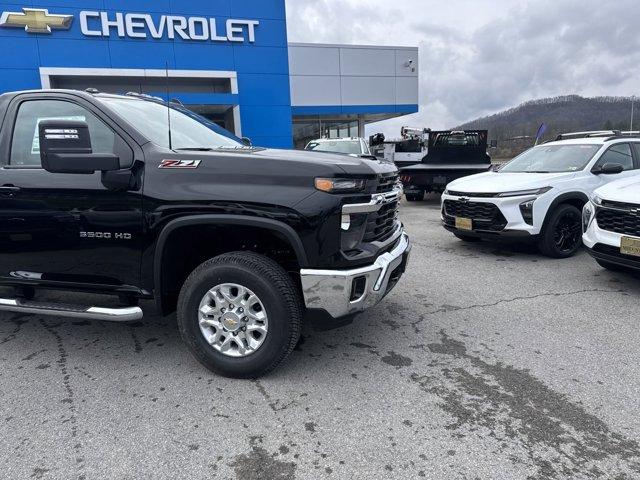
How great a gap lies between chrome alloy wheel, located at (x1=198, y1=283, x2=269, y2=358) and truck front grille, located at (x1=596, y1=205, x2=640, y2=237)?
3890 mm

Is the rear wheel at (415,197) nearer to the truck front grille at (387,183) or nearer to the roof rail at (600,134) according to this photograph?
the roof rail at (600,134)

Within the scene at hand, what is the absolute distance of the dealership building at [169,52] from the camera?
17609 mm

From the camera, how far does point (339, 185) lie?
9.61 feet

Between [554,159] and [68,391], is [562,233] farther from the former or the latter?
[68,391]

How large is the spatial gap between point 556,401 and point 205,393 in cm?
222

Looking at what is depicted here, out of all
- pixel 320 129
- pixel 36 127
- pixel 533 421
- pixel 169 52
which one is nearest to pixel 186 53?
pixel 169 52

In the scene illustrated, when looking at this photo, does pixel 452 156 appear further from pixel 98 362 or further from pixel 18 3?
pixel 18 3

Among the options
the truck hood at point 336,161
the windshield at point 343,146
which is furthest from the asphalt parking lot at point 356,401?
the windshield at point 343,146

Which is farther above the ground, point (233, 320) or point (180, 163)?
point (180, 163)

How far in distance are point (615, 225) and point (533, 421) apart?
3.11m

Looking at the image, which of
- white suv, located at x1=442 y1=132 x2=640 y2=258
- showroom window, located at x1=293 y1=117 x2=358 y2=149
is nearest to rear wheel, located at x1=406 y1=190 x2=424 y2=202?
white suv, located at x1=442 y1=132 x2=640 y2=258

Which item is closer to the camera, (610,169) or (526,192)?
(526,192)

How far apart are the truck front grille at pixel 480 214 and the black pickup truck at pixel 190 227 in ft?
10.8

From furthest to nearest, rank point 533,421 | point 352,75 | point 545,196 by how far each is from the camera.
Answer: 1. point 352,75
2. point 545,196
3. point 533,421
